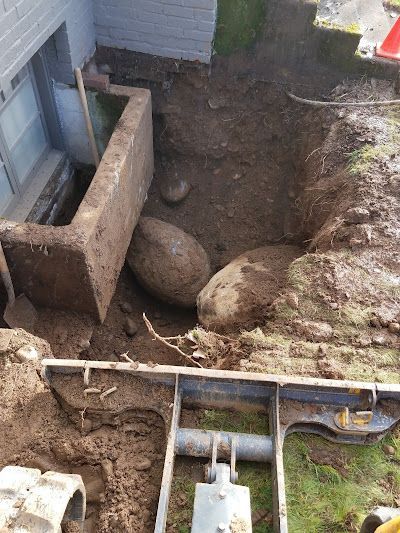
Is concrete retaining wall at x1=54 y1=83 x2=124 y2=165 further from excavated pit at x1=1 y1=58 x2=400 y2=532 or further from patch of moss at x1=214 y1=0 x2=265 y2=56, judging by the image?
patch of moss at x1=214 y1=0 x2=265 y2=56

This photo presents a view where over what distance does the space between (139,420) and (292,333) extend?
1.10 m

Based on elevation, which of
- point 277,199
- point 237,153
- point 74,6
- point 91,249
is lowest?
point 277,199

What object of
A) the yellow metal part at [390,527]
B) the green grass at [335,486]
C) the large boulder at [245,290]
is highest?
the yellow metal part at [390,527]

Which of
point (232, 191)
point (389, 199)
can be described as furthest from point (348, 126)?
point (232, 191)

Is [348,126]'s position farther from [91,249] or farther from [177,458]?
[177,458]

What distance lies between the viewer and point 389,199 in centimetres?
363

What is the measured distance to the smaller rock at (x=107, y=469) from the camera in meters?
2.36

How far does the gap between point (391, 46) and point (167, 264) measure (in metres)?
2.96

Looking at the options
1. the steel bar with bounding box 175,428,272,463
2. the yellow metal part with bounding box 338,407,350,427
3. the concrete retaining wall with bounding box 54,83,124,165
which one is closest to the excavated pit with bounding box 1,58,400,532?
the steel bar with bounding box 175,428,272,463

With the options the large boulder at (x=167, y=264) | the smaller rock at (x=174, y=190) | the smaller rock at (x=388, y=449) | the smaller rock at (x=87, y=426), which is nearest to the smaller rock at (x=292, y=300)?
the smaller rock at (x=388, y=449)

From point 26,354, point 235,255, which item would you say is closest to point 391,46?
point 235,255

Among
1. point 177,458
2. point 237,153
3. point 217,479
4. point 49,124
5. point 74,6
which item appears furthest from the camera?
point 237,153

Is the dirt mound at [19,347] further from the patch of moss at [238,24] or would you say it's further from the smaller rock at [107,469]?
the patch of moss at [238,24]

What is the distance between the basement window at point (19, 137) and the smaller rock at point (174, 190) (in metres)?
1.27
